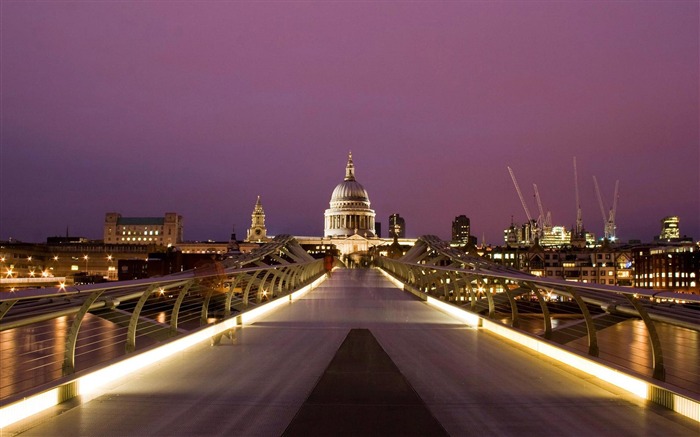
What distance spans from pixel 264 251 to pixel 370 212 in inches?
6781

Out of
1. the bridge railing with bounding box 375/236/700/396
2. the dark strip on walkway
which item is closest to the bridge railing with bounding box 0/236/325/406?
the dark strip on walkway

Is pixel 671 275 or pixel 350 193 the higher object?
pixel 350 193

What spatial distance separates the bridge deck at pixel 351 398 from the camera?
16.9 feet

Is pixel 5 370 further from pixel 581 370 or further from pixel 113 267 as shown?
pixel 113 267

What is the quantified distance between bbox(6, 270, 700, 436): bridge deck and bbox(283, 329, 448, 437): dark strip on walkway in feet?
0.11

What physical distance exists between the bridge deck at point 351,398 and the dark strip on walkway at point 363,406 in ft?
0.11

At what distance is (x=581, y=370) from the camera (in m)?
7.50

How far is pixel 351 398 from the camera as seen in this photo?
6141 millimetres

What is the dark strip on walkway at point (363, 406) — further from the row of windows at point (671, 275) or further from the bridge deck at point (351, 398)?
the row of windows at point (671, 275)

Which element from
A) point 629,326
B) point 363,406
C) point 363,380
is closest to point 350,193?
point 629,326

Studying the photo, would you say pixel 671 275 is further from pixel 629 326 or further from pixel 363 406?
pixel 363 406

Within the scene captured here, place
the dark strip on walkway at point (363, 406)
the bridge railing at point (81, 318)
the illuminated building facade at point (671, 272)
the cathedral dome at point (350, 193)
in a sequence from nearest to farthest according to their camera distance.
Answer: the dark strip on walkway at point (363, 406), the bridge railing at point (81, 318), the illuminated building facade at point (671, 272), the cathedral dome at point (350, 193)

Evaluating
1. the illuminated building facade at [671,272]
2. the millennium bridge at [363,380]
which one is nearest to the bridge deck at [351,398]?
the millennium bridge at [363,380]

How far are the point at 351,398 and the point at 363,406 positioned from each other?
36 centimetres
